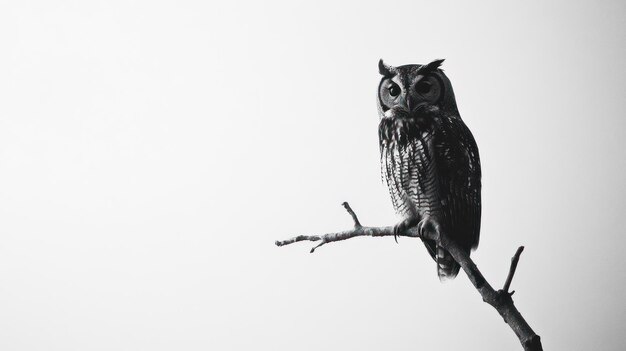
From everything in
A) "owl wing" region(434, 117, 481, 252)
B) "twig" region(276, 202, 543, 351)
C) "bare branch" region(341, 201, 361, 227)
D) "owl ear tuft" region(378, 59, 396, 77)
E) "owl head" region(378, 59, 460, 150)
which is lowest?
"twig" region(276, 202, 543, 351)

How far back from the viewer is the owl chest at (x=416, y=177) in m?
2.22

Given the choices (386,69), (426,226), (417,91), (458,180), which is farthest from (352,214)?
(386,69)

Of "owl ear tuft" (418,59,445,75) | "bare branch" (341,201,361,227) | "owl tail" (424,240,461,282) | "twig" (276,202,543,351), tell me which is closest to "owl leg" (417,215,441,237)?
"owl tail" (424,240,461,282)

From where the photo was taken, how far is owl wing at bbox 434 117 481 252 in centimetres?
223

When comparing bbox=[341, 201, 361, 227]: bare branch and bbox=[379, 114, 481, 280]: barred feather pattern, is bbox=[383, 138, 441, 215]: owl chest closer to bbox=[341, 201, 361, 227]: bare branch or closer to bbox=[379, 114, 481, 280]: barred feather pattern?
bbox=[379, 114, 481, 280]: barred feather pattern

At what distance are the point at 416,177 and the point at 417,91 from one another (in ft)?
1.57

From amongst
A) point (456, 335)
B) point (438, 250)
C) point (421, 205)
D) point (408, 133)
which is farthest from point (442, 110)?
point (456, 335)

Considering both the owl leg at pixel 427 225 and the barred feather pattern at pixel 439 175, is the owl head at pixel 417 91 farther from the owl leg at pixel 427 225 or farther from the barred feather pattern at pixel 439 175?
the owl leg at pixel 427 225

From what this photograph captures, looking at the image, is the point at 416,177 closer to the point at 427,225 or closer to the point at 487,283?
the point at 427,225

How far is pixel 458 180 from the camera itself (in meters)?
2.29

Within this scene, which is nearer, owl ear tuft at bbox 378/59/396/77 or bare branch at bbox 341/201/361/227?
bare branch at bbox 341/201/361/227

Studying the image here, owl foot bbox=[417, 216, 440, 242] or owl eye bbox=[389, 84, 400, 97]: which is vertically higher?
owl eye bbox=[389, 84, 400, 97]

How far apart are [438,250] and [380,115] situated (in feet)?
2.78

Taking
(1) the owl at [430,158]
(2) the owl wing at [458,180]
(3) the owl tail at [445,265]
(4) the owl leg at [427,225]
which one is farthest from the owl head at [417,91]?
(3) the owl tail at [445,265]
